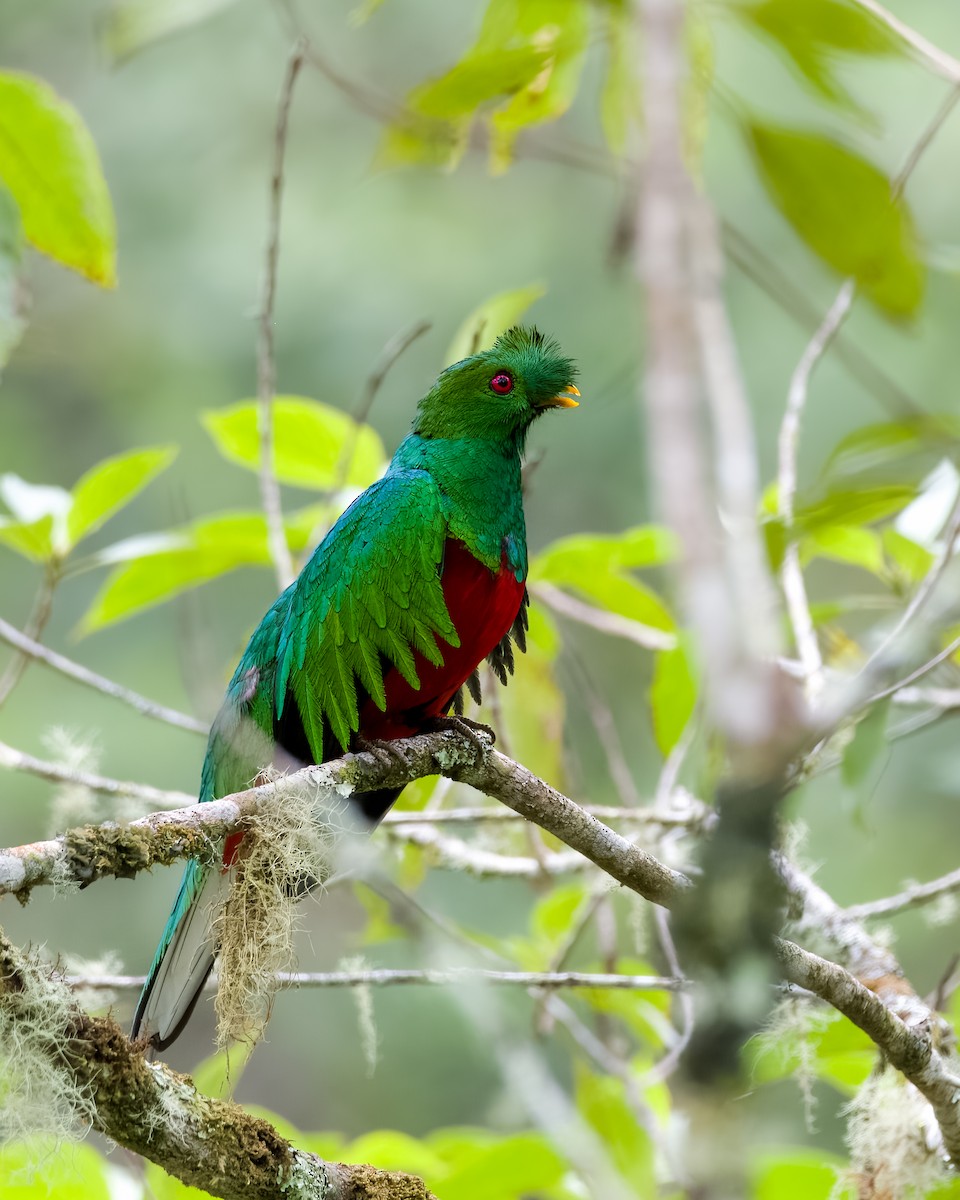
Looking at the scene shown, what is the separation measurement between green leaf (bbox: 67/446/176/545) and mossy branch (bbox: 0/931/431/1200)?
6.12ft

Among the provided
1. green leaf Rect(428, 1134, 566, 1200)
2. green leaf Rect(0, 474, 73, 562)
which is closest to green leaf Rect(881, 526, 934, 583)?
green leaf Rect(428, 1134, 566, 1200)

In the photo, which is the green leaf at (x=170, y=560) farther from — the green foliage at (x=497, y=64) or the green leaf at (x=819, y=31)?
the green leaf at (x=819, y=31)

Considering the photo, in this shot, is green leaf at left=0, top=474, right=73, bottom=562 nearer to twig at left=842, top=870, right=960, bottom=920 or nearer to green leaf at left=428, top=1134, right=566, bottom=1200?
green leaf at left=428, top=1134, right=566, bottom=1200

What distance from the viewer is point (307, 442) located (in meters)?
3.79

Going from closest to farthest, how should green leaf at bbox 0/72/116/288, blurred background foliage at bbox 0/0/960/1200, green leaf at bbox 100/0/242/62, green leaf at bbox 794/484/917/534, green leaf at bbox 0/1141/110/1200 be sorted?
green leaf at bbox 794/484/917/534
green leaf at bbox 100/0/242/62
green leaf at bbox 0/72/116/288
green leaf at bbox 0/1141/110/1200
blurred background foliage at bbox 0/0/960/1200

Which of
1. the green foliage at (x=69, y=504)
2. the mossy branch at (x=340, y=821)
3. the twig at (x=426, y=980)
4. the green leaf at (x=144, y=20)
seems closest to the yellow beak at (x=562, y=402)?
the green foliage at (x=69, y=504)

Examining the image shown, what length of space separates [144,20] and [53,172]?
0.56m

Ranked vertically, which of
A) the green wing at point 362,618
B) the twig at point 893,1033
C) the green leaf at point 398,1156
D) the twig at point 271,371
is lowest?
the green leaf at point 398,1156

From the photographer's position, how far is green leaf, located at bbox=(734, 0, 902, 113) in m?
1.05

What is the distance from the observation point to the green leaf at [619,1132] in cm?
270

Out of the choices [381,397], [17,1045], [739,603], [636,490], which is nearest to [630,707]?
[636,490]

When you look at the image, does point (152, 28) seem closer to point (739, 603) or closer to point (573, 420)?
point (739, 603)

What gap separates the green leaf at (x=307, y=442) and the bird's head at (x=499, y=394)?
0.29 m

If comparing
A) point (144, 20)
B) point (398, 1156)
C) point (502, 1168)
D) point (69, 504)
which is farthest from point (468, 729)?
point (144, 20)
